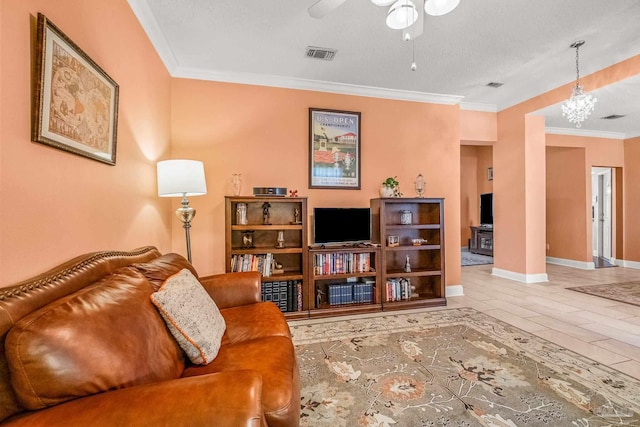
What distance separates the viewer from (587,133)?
5.95 metres

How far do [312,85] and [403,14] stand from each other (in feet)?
6.23

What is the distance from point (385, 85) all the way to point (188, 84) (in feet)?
7.70

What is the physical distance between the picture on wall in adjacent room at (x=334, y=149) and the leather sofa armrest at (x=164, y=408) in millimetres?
2914

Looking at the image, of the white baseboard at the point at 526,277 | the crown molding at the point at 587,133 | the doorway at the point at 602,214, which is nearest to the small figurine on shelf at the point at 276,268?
the white baseboard at the point at 526,277

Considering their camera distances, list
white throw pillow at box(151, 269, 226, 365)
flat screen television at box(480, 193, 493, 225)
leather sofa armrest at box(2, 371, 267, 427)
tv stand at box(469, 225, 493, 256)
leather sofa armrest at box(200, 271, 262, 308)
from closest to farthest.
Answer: leather sofa armrest at box(2, 371, 267, 427) < white throw pillow at box(151, 269, 226, 365) < leather sofa armrest at box(200, 271, 262, 308) < tv stand at box(469, 225, 493, 256) < flat screen television at box(480, 193, 493, 225)

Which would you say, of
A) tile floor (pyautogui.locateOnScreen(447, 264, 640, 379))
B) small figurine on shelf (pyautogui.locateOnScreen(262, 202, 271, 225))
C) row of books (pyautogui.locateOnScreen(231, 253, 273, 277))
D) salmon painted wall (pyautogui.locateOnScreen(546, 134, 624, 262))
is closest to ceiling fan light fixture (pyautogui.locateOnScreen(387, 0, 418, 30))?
small figurine on shelf (pyautogui.locateOnScreen(262, 202, 271, 225))

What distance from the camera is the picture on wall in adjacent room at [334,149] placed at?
3709 millimetres

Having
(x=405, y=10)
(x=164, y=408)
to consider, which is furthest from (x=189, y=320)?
(x=405, y=10)

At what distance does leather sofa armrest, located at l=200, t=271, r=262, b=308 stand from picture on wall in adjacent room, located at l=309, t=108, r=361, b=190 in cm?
171

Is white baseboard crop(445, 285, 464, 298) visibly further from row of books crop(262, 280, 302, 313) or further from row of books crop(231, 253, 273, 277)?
row of books crop(231, 253, 273, 277)

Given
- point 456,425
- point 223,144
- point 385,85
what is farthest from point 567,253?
point 223,144

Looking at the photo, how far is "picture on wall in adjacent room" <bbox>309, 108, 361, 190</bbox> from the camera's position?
3709 mm

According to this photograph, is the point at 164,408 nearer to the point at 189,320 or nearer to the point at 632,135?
the point at 189,320

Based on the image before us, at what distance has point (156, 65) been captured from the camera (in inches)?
111
